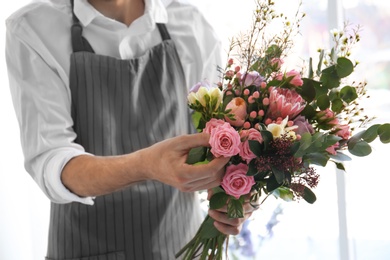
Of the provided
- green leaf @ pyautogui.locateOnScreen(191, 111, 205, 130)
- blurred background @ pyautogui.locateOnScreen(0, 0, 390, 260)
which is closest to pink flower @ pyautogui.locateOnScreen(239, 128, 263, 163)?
green leaf @ pyautogui.locateOnScreen(191, 111, 205, 130)

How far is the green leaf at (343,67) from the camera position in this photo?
1.25m

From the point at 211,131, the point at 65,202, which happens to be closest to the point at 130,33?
the point at 65,202

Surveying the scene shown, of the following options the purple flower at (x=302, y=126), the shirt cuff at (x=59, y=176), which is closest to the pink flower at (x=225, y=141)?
the purple flower at (x=302, y=126)

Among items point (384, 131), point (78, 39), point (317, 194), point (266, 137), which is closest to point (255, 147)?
point (266, 137)

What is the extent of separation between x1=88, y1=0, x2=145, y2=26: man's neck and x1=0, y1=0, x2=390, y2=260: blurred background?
40.2 inches

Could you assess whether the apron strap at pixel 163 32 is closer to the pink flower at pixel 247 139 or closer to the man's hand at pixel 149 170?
the man's hand at pixel 149 170

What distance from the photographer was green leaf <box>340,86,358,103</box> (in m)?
1.29

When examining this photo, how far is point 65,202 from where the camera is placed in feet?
4.87

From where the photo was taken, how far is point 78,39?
61.6 inches

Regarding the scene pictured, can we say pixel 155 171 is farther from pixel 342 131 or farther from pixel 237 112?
pixel 342 131

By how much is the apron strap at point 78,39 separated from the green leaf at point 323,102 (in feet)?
1.74

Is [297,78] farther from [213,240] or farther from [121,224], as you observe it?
[121,224]

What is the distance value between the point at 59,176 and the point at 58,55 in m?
0.28

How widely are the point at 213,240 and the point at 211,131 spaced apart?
0.32 metres
